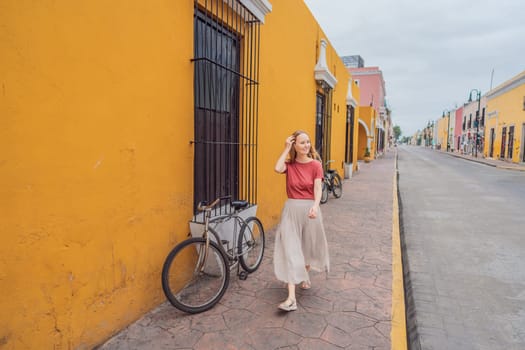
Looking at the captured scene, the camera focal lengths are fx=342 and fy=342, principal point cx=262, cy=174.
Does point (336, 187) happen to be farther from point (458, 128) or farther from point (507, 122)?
point (458, 128)

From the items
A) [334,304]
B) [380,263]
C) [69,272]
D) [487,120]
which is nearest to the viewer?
[69,272]

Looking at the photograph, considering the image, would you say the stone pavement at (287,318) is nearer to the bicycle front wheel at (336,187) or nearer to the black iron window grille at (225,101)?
the black iron window grille at (225,101)

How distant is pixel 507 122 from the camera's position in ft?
92.0

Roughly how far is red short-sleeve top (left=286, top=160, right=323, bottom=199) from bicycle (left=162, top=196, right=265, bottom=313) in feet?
2.60

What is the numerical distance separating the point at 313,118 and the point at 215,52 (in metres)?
5.04

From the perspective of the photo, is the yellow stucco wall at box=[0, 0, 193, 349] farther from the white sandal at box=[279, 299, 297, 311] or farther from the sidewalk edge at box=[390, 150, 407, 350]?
the sidewalk edge at box=[390, 150, 407, 350]

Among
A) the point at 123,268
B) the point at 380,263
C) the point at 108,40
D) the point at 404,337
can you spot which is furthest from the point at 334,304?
A: the point at 108,40

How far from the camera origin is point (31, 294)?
6.85 feet

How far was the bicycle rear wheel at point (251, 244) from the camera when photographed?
12.9 feet

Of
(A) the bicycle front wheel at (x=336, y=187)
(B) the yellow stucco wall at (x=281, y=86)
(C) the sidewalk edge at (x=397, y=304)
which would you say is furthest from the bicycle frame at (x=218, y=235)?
(A) the bicycle front wheel at (x=336, y=187)

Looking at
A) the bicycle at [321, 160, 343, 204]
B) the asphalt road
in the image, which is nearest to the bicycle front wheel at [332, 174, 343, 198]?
the bicycle at [321, 160, 343, 204]

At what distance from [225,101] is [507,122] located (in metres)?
31.4

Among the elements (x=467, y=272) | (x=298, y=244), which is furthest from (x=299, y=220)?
(x=467, y=272)

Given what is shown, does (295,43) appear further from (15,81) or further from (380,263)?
(15,81)
